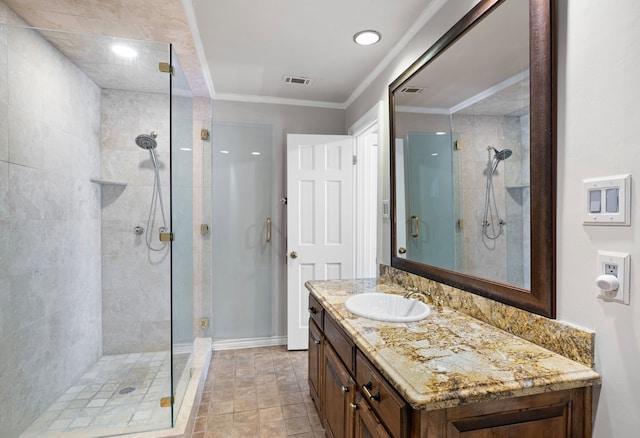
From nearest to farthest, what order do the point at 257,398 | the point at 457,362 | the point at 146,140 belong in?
the point at 457,362 < the point at 257,398 < the point at 146,140

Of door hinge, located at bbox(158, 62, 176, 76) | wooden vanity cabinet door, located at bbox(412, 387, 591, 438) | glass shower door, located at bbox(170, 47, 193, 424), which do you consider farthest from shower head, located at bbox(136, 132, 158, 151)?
wooden vanity cabinet door, located at bbox(412, 387, 591, 438)

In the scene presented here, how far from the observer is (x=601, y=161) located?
960 mm

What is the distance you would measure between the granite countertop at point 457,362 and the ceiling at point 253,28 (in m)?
1.62

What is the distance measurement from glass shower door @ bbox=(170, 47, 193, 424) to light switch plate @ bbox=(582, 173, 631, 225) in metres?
2.04

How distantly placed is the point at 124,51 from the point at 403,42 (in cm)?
180

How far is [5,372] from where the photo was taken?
5.44 feet

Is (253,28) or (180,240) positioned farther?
(180,240)

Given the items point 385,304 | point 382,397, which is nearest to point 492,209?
point 385,304

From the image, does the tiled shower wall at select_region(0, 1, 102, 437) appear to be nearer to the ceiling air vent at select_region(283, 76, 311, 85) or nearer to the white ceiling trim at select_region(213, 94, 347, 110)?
the white ceiling trim at select_region(213, 94, 347, 110)

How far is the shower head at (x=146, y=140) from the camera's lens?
2.40 meters

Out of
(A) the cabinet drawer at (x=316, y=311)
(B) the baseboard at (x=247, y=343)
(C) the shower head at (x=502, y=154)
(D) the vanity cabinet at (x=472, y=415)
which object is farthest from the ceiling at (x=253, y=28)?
(B) the baseboard at (x=247, y=343)

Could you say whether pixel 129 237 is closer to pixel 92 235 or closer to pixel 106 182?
pixel 92 235

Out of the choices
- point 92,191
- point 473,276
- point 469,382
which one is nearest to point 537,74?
point 473,276

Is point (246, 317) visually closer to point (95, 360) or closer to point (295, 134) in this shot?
point (95, 360)
